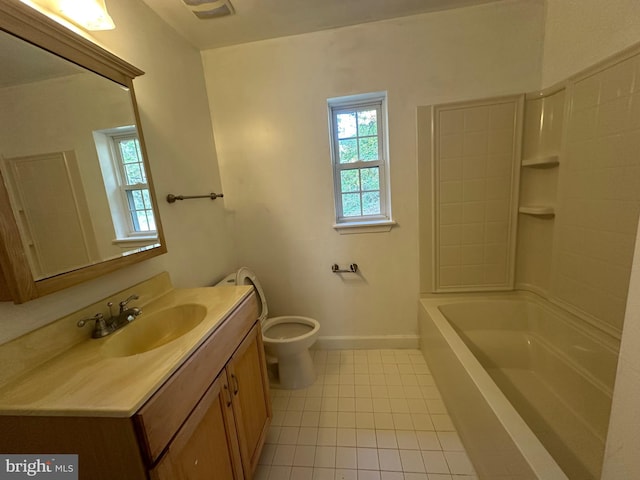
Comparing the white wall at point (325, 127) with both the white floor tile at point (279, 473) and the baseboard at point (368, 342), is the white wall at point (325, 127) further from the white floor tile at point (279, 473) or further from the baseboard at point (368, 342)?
the white floor tile at point (279, 473)

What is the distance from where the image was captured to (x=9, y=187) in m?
0.72

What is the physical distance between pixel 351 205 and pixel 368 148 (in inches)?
17.4

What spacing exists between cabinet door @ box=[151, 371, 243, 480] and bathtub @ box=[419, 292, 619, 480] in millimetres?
1018

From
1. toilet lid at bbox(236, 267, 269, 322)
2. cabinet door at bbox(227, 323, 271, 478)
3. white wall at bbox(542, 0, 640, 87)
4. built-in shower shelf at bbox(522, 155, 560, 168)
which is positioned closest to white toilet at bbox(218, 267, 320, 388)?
toilet lid at bbox(236, 267, 269, 322)

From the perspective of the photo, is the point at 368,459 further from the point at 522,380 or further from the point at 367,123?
the point at 367,123

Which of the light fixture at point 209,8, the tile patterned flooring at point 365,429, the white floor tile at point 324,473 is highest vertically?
the light fixture at point 209,8

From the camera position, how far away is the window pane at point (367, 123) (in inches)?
74.5

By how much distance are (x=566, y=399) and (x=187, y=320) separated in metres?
2.02

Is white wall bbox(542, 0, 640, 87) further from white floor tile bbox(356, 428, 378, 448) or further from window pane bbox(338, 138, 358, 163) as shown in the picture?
white floor tile bbox(356, 428, 378, 448)

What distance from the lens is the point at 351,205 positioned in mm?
2002

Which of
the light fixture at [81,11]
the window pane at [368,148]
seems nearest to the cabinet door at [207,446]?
the light fixture at [81,11]

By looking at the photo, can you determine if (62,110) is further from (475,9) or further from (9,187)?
(475,9)

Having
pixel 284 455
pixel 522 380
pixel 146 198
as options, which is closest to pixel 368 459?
pixel 284 455

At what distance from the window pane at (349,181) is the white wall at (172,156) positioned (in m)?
0.94
